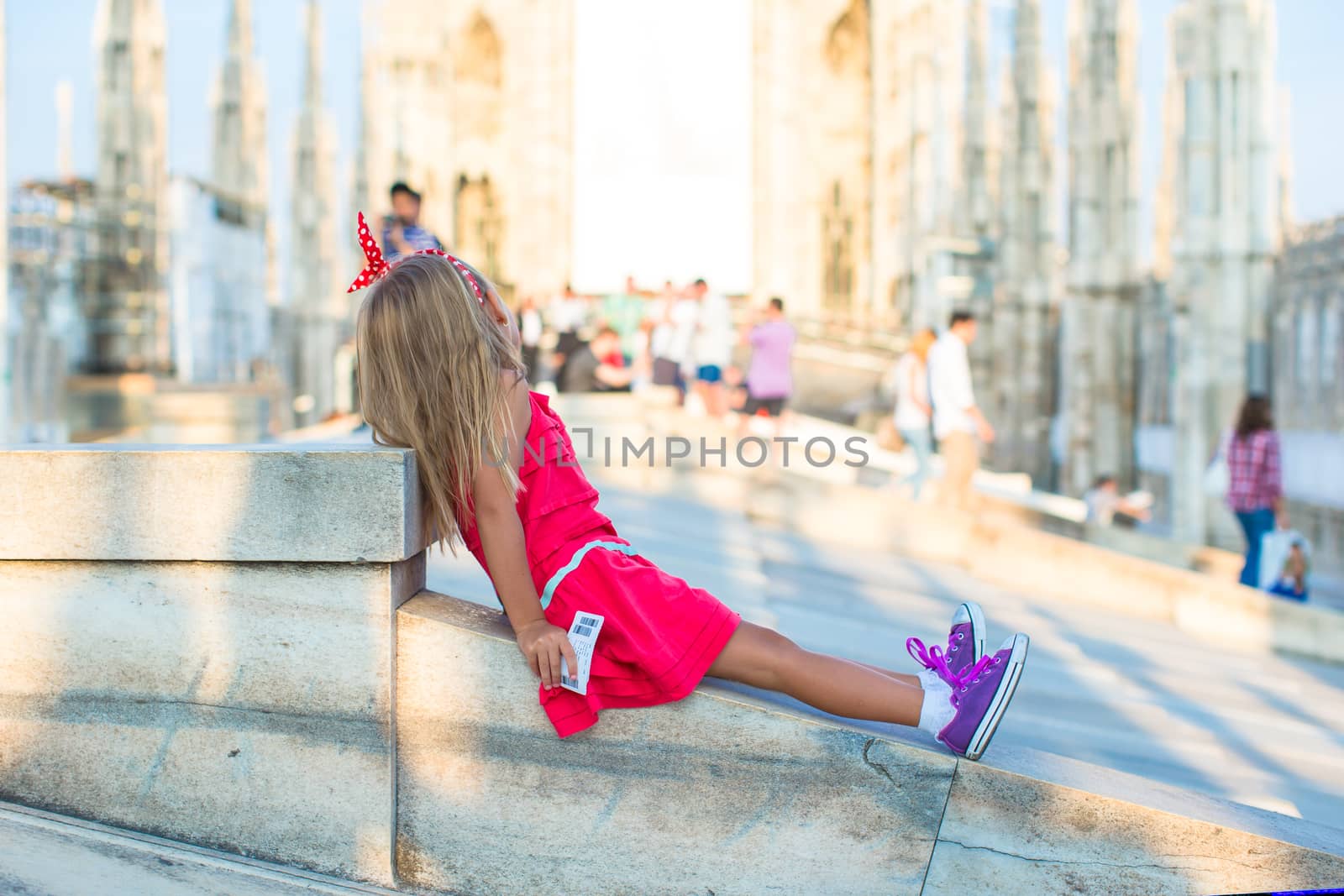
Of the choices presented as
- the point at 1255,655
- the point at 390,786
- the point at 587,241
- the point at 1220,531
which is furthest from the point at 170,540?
the point at 587,241

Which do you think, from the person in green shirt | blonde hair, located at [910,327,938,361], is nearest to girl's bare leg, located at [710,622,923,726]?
blonde hair, located at [910,327,938,361]

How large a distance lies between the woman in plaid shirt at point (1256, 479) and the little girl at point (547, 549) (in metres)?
6.39

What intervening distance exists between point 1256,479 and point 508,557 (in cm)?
711

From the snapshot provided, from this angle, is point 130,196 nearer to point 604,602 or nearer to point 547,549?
point 547,549

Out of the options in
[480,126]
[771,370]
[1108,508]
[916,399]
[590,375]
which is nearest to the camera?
[916,399]

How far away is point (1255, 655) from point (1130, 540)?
3.90 m

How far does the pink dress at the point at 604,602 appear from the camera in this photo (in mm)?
2268

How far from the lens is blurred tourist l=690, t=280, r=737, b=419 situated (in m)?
10.0

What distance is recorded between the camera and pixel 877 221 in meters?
27.8

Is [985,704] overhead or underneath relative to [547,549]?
underneath

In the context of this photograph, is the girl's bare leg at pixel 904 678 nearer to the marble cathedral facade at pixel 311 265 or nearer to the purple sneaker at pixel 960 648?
the purple sneaker at pixel 960 648

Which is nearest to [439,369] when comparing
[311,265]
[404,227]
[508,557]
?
[508,557]

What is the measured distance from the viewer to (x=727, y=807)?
92.3 inches

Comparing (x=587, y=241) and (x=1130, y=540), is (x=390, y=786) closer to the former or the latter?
(x=1130, y=540)
